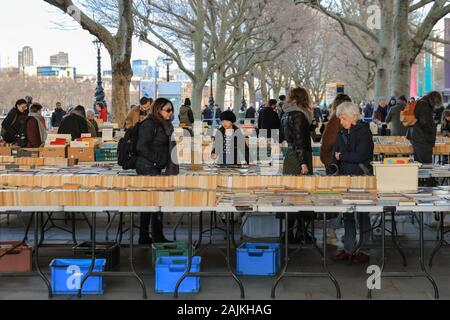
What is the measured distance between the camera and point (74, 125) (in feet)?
55.1

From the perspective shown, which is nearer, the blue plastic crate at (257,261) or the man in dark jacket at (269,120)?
the blue plastic crate at (257,261)

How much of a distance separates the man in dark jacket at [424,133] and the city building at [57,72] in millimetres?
125126

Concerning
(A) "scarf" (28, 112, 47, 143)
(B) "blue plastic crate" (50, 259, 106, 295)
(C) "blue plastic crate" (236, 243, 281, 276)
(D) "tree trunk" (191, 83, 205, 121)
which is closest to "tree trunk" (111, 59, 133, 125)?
(A) "scarf" (28, 112, 47, 143)

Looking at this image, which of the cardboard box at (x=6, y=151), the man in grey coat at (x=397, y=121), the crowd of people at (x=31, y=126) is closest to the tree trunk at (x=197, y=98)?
the man in grey coat at (x=397, y=121)

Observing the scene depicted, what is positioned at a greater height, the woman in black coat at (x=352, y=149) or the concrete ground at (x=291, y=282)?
the woman in black coat at (x=352, y=149)

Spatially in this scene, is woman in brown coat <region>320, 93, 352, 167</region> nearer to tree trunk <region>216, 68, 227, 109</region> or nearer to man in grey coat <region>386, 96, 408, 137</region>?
man in grey coat <region>386, 96, 408, 137</region>

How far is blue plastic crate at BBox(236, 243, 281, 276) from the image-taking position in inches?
380

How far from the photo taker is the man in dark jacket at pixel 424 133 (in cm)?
1319

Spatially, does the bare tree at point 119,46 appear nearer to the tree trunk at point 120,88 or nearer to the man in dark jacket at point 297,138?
the tree trunk at point 120,88

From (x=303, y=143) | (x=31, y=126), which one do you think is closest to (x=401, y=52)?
(x=31, y=126)

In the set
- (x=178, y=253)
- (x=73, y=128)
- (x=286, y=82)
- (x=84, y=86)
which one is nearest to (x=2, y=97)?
(x=84, y=86)

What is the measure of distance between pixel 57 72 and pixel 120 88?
403 ft

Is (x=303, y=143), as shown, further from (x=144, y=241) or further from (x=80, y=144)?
(x=80, y=144)

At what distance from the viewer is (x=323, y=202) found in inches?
336
